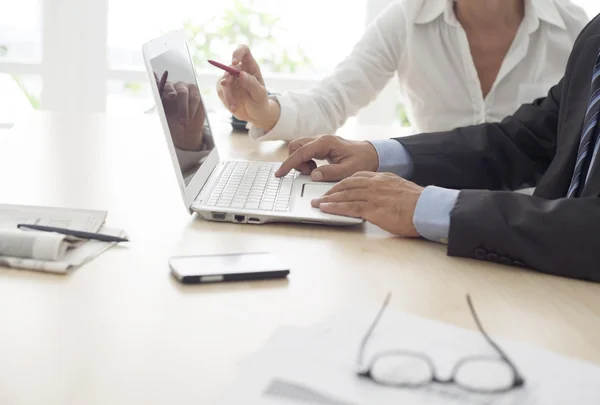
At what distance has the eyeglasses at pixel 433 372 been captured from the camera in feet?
2.20

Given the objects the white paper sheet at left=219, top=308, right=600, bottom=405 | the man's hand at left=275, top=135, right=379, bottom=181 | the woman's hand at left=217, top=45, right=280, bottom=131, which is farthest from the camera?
the woman's hand at left=217, top=45, right=280, bottom=131

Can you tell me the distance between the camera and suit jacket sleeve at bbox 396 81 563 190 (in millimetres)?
1436

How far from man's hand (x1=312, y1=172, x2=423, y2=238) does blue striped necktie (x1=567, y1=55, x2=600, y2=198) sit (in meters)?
0.29

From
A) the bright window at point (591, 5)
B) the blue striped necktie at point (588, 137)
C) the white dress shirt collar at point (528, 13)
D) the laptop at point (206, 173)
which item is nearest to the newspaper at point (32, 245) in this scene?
the laptop at point (206, 173)

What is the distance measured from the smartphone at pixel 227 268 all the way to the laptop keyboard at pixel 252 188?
0.21m

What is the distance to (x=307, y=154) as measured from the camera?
1.38 m

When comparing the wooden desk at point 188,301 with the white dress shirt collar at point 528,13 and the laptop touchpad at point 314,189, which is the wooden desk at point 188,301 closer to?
the laptop touchpad at point 314,189

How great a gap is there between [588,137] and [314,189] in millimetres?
451

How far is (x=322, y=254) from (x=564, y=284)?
1.02 ft

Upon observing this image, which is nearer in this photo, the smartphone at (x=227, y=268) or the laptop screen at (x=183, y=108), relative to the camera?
the smartphone at (x=227, y=268)

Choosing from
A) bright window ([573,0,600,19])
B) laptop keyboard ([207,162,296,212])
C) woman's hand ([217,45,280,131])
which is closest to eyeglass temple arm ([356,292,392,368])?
laptop keyboard ([207,162,296,212])

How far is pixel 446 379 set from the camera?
0.68 m

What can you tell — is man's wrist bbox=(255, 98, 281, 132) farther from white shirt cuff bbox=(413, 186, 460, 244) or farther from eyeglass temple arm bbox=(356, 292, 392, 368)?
eyeglass temple arm bbox=(356, 292, 392, 368)

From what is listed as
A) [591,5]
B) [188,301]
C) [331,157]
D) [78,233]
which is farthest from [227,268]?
[591,5]
